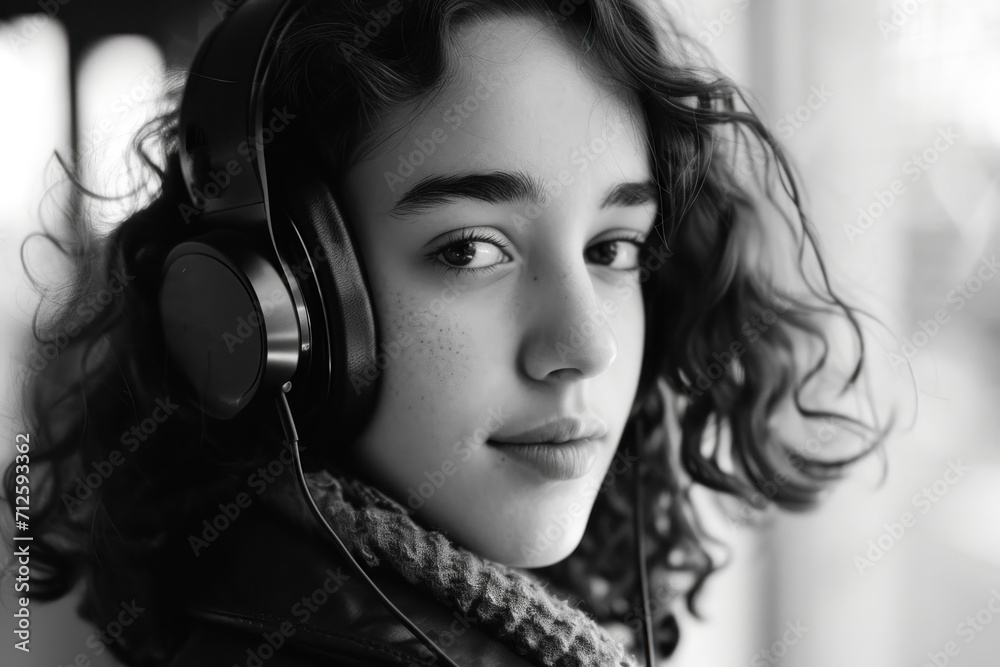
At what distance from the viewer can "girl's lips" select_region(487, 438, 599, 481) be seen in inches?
27.6

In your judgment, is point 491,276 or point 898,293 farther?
point 898,293

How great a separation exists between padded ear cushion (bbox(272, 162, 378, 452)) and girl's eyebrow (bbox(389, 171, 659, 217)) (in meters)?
0.06

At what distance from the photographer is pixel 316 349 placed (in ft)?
2.05

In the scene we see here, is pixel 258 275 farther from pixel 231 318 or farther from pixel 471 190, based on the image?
pixel 471 190

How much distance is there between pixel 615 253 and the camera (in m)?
0.76

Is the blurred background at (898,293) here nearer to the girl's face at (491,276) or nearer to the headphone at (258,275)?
the girl's face at (491,276)

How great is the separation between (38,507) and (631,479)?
0.71 meters

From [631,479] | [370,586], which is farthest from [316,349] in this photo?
[631,479]

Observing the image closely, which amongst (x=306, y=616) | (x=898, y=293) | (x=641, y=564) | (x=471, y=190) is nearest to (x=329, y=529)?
(x=306, y=616)

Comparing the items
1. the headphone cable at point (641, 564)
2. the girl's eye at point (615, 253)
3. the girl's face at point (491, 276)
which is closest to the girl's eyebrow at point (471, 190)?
the girl's face at point (491, 276)

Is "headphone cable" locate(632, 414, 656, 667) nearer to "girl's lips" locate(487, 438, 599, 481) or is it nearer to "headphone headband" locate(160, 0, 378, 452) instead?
"girl's lips" locate(487, 438, 599, 481)

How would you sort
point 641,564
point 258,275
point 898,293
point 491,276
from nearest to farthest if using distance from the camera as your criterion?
point 258,275, point 491,276, point 641,564, point 898,293

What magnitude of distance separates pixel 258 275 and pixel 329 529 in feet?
0.68

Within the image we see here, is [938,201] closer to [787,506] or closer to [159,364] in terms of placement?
[787,506]
